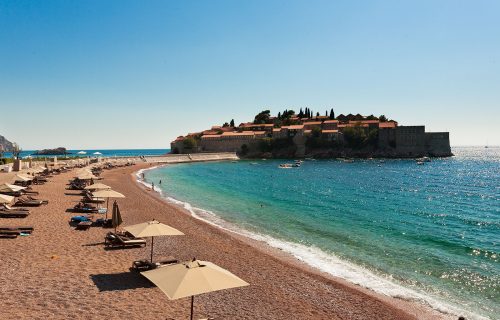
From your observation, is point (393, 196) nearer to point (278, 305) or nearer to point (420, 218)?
point (420, 218)

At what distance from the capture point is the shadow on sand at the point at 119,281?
39.5ft

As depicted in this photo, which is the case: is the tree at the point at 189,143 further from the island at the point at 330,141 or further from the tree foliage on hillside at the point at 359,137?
the tree foliage on hillside at the point at 359,137

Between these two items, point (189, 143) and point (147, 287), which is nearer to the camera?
point (147, 287)

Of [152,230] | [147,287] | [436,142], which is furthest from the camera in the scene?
[436,142]

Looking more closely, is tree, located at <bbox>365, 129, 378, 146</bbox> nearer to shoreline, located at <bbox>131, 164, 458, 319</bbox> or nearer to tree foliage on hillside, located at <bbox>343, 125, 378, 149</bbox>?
tree foliage on hillside, located at <bbox>343, 125, 378, 149</bbox>

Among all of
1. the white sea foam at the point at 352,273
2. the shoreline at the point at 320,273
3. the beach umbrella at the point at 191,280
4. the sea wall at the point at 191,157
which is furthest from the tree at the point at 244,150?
the beach umbrella at the point at 191,280

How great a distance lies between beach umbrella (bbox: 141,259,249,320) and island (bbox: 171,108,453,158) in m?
135

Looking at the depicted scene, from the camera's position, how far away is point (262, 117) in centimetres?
18325

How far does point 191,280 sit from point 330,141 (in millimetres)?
136518

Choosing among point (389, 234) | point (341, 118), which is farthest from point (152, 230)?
point (341, 118)

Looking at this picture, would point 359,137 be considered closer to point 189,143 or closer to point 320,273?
point 189,143

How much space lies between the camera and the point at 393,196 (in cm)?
4356

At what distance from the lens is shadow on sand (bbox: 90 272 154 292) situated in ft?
39.5

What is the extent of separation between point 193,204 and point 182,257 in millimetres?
18826
